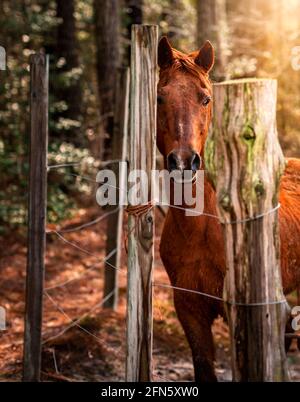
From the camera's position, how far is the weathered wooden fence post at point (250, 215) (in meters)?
2.73

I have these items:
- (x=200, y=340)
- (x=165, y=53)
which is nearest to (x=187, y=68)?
(x=165, y=53)

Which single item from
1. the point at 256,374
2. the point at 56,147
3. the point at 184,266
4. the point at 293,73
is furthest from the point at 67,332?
the point at 293,73

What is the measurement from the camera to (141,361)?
353 centimetres

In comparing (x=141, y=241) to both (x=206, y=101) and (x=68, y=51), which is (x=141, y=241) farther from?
(x=68, y=51)

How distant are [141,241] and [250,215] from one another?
2.94ft

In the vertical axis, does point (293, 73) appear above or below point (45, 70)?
above

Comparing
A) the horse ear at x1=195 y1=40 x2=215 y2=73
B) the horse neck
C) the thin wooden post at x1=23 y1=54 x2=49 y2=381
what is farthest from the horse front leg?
the horse ear at x1=195 y1=40 x2=215 y2=73

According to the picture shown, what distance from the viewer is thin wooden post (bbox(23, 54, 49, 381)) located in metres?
4.70

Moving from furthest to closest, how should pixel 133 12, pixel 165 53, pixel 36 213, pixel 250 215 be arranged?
pixel 133 12 → pixel 36 213 → pixel 165 53 → pixel 250 215

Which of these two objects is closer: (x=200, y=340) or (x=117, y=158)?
(x=200, y=340)

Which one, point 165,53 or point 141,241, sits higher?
point 165,53

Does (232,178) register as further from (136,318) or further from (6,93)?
(6,93)

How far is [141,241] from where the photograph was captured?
3.51 meters
